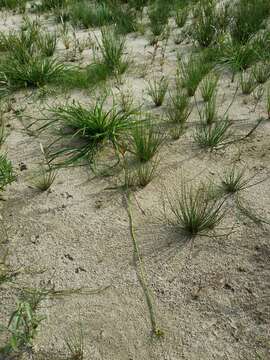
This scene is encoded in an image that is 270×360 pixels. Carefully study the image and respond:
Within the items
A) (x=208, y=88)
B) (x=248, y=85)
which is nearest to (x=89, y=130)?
(x=208, y=88)

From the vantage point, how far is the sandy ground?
1859 millimetres

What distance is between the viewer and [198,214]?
2.27 metres

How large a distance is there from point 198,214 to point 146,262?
1.29 feet

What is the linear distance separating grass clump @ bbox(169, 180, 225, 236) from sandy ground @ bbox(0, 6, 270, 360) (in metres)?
0.06

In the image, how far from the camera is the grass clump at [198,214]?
225cm

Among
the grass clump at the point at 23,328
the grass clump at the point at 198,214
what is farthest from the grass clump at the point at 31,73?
the grass clump at the point at 23,328

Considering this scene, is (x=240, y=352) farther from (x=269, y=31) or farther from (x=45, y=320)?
(x=269, y=31)

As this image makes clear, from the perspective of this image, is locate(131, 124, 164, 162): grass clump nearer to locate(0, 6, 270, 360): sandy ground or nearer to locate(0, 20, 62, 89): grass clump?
locate(0, 6, 270, 360): sandy ground

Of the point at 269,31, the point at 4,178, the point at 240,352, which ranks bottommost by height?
the point at 240,352

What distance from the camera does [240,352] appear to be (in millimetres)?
1784

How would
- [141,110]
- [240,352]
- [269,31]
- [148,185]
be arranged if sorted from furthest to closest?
[269,31], [141,110], [148,185], [240,352]

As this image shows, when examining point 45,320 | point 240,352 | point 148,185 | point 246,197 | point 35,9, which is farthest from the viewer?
point 35,9

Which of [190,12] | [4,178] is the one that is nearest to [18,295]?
[4,178]

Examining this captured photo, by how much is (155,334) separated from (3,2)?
232 inches
